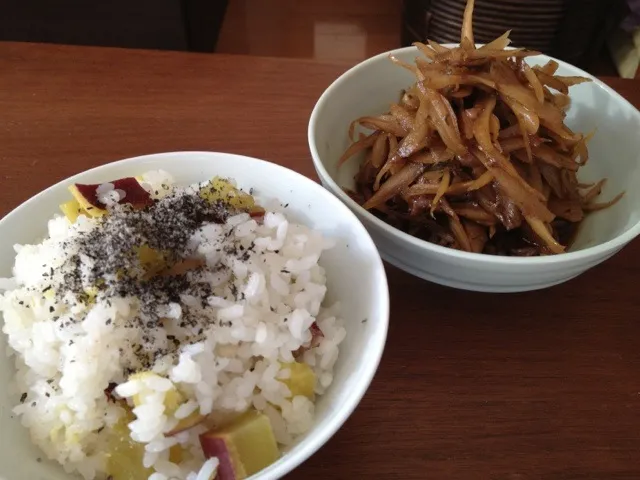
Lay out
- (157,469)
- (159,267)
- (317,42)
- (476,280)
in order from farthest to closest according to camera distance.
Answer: (317,42) → (476,280) → (159,267) → (157,469)

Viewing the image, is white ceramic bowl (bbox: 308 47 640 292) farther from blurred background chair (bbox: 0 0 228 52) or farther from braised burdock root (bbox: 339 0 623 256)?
blurred background chair (bbox: 0 0 228 52)

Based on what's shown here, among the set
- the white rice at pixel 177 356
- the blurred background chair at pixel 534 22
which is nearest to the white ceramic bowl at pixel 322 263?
the white rice at pixel 177 356

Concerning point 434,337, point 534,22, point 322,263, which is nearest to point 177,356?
point 322,263

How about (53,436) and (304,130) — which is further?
(304,130)

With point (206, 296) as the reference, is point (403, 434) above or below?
below

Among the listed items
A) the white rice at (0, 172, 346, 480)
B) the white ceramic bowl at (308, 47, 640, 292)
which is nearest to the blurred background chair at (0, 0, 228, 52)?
the white ceramic bowl at (308, 47, 640, 292)

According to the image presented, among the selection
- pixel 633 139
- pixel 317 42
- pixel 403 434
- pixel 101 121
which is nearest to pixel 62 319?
pixel 403 434

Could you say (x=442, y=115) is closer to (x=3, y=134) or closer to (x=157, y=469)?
(x=157, y=469)
